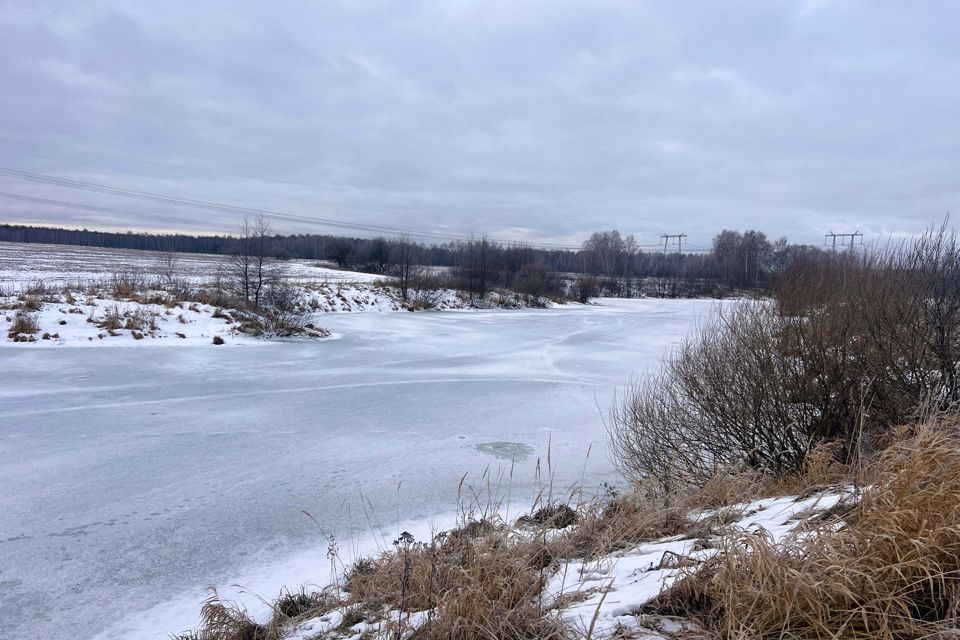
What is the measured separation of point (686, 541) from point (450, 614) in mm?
1851

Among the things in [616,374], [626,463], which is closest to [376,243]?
[616,374]

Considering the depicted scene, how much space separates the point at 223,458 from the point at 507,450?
4.36 meters

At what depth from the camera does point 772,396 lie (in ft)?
21.9

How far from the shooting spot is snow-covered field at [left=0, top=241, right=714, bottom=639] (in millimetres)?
4680

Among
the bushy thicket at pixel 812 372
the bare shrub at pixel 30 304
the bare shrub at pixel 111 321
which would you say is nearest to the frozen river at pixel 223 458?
the bushy thicket at pixel 812 372

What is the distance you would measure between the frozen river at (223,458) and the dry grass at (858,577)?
142 inches

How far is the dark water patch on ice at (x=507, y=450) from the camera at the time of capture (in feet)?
27.4

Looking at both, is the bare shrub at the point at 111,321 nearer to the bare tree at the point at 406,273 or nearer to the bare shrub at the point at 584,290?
the bare tree at the point at 406,273

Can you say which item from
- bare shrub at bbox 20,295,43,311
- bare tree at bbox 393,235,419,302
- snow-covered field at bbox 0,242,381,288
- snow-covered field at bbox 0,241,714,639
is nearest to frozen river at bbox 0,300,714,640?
snow-covered field at bbox 0,241,714,639

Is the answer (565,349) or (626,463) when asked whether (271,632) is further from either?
(565,349)

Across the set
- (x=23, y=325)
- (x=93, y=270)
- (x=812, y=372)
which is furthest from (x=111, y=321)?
(x=93, y=270)

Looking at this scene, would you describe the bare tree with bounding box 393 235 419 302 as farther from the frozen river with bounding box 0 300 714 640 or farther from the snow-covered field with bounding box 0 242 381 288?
the frozen river with bounding box 0 300 714 640

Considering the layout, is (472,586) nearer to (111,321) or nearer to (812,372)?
(812,372)

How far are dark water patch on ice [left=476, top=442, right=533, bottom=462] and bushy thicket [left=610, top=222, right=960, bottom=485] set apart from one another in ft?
5.52
